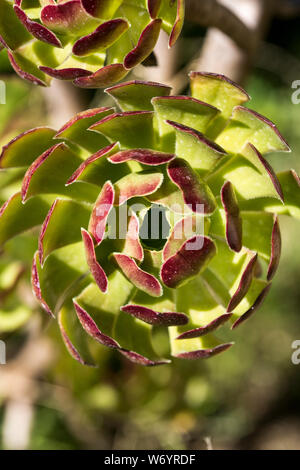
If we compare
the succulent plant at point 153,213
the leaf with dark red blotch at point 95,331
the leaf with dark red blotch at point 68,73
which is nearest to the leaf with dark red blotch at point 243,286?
the succulent plant at point 153,213

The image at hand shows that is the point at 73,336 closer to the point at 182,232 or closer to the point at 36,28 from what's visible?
the point at 182,232

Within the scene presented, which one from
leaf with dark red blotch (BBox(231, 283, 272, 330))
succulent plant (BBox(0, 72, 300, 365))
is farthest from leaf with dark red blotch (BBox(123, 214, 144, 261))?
leaf with dark red blotch (BBox(231, 283, 272, 330))

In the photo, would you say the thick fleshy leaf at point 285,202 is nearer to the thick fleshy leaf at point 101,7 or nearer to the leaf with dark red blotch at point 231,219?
the leaf with dark red blotch at point 231,219

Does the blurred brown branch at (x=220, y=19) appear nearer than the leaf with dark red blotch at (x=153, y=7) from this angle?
No

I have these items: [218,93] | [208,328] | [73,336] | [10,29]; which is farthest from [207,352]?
[10,29]

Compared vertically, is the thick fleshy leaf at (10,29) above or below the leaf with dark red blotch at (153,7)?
above
